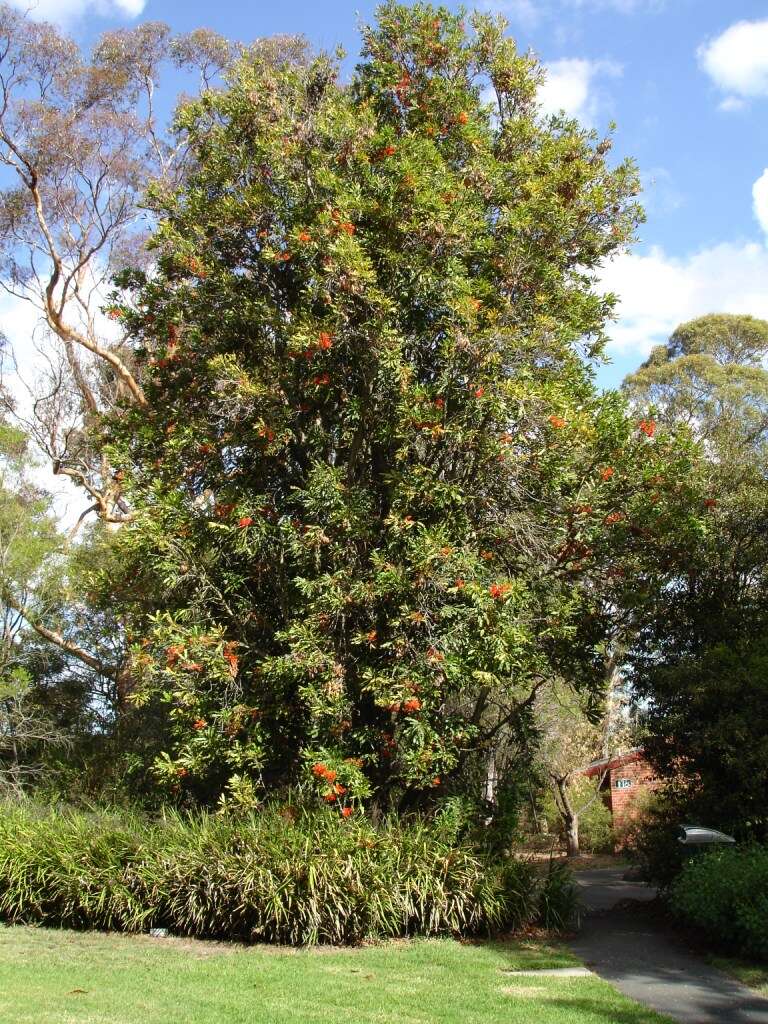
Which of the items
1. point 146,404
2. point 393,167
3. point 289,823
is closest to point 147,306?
point 146,404

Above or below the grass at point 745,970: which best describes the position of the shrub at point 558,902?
above

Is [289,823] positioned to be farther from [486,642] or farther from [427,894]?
[486,642]

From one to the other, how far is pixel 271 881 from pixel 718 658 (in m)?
5.84

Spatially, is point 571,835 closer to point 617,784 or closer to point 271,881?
point 617,784

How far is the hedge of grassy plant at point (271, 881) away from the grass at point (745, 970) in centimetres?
226

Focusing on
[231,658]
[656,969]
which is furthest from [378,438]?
[656,969]

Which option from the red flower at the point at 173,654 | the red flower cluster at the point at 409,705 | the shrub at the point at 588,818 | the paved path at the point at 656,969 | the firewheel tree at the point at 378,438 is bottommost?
the paved path at the point at 656,969

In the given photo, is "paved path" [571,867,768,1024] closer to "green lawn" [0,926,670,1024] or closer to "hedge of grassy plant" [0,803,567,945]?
"green lawn" [0,926,670,1024]

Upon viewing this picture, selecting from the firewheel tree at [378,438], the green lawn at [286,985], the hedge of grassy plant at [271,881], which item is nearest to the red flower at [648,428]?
the firewheel tree at [378,438]

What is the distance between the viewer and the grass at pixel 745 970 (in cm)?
742

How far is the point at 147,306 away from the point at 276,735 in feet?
19.6

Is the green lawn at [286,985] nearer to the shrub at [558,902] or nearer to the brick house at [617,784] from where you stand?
the shrub at [558,902]

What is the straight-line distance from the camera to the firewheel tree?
955 cm

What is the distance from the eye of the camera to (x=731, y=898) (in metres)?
8.33
